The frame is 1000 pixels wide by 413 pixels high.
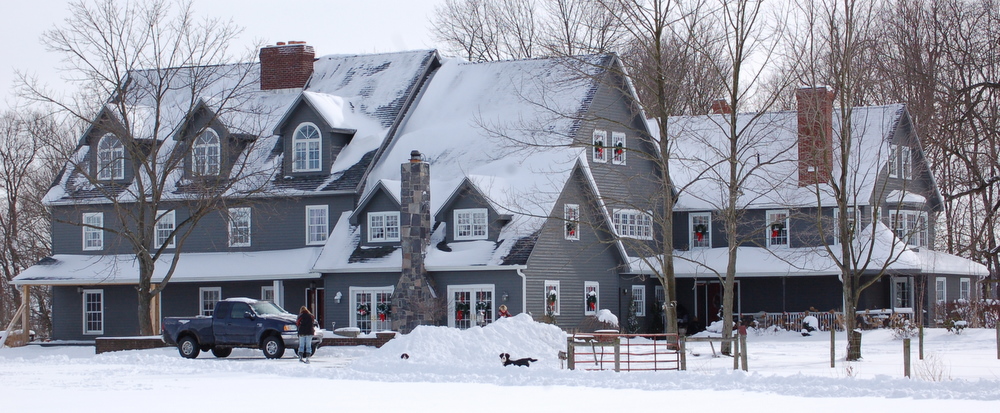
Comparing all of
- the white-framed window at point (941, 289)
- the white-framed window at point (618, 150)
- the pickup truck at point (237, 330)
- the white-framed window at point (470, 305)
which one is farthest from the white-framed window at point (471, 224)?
the white-framed window at point (941, 289)

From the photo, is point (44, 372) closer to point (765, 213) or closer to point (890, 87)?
point (765, 213)

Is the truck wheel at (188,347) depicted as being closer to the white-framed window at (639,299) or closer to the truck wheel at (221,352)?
the truck wheel at (221,352)

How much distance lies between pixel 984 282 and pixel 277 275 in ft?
91.3

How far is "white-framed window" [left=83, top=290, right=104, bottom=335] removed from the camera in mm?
44500

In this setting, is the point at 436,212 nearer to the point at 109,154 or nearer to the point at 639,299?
the point at 639,299

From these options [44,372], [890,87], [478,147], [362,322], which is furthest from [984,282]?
[44,372]

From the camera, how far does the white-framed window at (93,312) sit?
4450 centimetres

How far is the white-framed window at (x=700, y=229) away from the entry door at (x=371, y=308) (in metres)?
11.6

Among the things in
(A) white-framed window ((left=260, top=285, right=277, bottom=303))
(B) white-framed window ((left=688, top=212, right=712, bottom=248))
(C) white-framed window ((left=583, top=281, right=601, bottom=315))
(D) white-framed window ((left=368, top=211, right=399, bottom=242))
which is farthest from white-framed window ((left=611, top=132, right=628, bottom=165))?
(A) white-framed window ((left=260, top=285, right=277, bottom=303))

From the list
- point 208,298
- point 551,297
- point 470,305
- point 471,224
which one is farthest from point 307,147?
point 551,297

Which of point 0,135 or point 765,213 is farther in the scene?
point 0,135

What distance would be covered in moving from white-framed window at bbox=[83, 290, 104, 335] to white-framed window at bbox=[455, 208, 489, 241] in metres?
13.9

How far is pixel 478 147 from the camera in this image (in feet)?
135

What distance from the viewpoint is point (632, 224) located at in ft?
140
